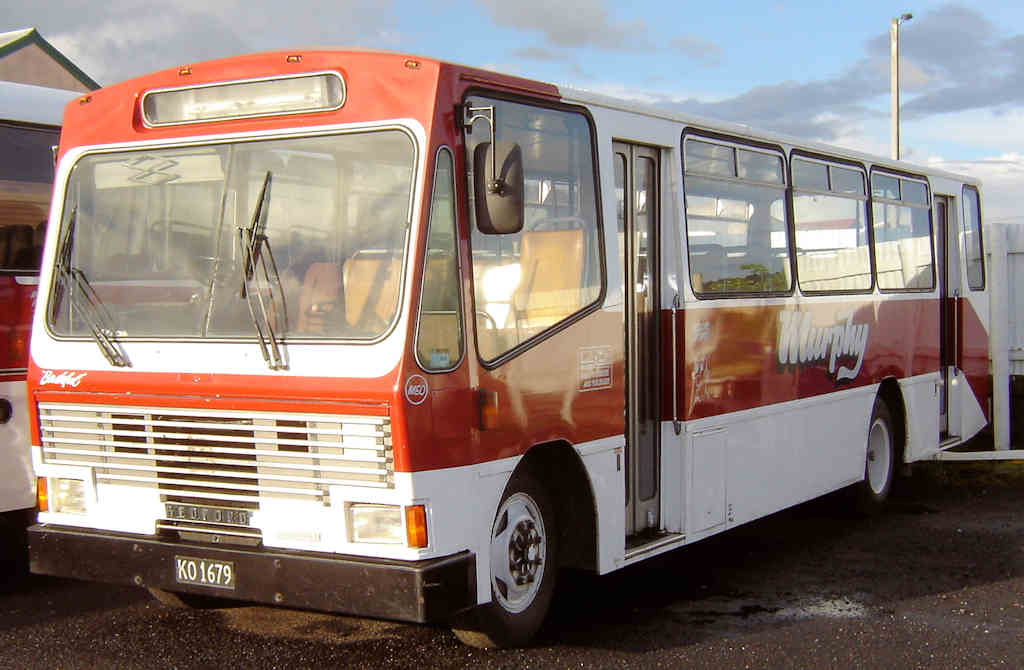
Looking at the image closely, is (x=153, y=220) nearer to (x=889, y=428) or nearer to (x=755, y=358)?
(x=755, y=358)

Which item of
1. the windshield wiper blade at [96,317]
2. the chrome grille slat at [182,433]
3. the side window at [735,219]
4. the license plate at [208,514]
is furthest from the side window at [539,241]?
the windshield wiper blade at [96,317]

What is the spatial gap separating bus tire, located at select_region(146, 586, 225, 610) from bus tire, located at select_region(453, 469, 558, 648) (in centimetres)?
171

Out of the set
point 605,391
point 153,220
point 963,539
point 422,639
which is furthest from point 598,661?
point 963,539

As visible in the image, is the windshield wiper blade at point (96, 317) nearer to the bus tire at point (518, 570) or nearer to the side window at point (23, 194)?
the side window at point (23, 194)

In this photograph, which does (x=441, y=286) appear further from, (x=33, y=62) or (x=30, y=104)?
(x=33, y=62)

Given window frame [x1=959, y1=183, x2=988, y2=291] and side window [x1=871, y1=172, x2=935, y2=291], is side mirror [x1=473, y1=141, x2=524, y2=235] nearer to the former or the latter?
side window [x1=871, y1=172, x2=935, y2=291]

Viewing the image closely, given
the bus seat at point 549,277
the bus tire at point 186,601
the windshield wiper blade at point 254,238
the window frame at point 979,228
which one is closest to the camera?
the windshield wiper blade at point 254,238

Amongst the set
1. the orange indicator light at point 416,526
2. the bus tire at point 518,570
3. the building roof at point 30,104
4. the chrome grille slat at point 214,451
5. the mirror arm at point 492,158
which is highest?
the building roof at point 30,104

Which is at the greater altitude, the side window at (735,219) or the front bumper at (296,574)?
the side window at (735,219)

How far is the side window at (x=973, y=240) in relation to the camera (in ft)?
40.6

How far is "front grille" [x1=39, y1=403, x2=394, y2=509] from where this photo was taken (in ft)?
17.7

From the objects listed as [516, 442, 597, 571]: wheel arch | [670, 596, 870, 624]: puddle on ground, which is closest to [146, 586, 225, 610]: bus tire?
[516, 442, 597, 571]: wheel arch

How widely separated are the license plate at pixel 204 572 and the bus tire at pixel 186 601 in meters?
1.23

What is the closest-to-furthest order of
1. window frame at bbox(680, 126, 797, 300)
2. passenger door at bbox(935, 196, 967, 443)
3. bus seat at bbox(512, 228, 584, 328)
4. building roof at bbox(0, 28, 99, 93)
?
1. bus seat at bbox(512, 228, 584, 328)
2. window frame at bbox(680, 126, 797, 300)
3. passenger door at bbox(935, 196, 967, 443)
4. building roof at bbox(0, 28, 99, 93)
